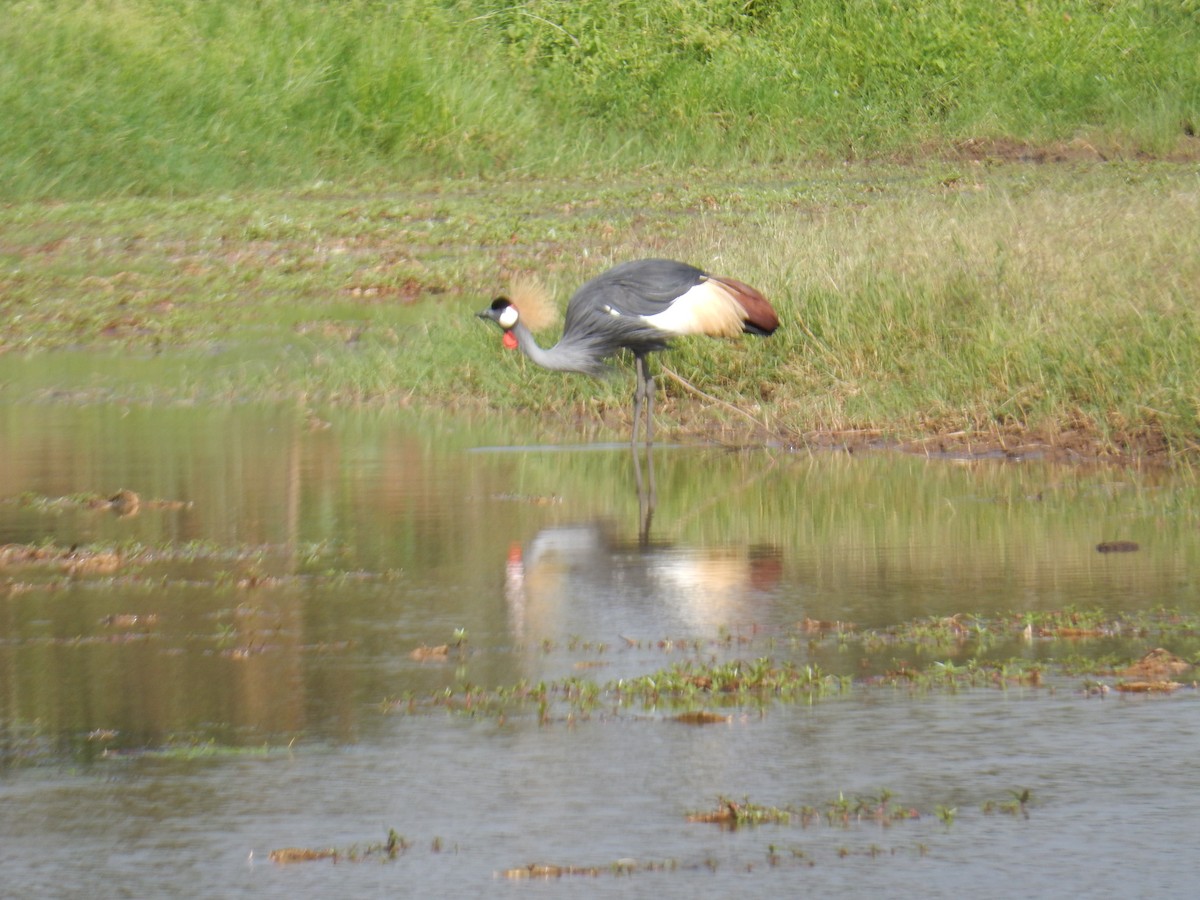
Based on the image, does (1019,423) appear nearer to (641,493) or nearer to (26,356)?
(641,493)

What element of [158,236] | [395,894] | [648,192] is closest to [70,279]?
[158,236]

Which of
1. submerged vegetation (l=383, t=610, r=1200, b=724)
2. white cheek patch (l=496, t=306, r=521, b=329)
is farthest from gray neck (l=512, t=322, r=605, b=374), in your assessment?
submerged vegetation (l=383, t=610, r=1200, b=724)

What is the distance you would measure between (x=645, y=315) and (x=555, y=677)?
532 cm

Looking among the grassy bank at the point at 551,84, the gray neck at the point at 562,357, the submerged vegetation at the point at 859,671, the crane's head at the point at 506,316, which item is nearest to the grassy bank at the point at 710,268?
the gray neck at the point at 562,357

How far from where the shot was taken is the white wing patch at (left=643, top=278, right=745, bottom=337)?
10.9m

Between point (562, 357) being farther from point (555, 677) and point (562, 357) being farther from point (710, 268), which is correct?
point (555, 677)

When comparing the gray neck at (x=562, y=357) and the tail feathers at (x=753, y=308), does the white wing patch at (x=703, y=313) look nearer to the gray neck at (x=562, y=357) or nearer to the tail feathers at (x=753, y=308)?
the tail feathers at (x=753, y=308)

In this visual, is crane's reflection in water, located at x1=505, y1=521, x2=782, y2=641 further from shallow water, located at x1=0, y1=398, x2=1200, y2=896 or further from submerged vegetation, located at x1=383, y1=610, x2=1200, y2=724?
submerged vegetation, located at x1=383, y1=610, x2=1200, y2=724

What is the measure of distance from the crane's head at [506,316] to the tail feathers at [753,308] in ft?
3.63

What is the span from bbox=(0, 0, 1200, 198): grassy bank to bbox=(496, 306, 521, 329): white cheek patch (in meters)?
9.69

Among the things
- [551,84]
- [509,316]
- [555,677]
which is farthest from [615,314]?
[551,84]

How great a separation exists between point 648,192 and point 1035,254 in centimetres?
894

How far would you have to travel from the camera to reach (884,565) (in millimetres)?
7324

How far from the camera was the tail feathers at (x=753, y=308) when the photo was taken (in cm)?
1092
